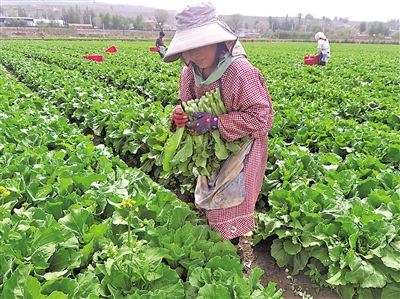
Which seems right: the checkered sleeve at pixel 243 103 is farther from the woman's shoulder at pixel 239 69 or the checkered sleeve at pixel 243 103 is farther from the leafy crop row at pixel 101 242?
the leafy crop row at pixel 101 242

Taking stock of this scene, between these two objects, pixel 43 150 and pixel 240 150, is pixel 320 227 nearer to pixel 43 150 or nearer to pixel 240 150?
pixel 240 150

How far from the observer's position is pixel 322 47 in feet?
48.1

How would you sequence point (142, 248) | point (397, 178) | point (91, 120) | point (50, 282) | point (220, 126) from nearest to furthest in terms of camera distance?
point (50, 282), point (142, 248), point (220, 126), point (397, 178), point (91, 120)

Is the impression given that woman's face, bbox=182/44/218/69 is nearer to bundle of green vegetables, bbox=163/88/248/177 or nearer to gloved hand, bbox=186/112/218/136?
bundle of green vegetables, bbox=163/88/248/177

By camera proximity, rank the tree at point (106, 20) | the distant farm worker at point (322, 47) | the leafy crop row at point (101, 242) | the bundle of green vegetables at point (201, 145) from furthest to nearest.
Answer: the tree at point (106, 20) → the distant farm worker at point (322, 47) → the bundle of green vegetables at point (201, 145) → the leafy crop row at point (101, 242)

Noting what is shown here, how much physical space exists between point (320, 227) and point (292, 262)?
1.70 feet

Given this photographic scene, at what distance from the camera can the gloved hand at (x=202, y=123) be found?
265cm

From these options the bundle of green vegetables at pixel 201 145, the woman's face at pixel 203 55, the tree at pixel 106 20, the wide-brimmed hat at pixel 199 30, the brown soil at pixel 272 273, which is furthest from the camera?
the tree at pixel 106 20

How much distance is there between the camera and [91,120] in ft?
23.5

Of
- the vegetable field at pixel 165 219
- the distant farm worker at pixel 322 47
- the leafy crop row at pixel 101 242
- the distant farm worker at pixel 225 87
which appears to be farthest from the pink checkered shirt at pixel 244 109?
the distant farm worker at pixel 322 47

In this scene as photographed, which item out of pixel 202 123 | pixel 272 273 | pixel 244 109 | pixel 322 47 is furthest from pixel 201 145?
pixel 322 47

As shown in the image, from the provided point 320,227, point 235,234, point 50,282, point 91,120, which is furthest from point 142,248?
point 91,120

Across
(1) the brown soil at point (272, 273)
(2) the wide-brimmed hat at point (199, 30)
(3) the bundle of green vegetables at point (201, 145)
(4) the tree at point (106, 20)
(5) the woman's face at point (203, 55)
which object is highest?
(4) the tree at point (106, 20)

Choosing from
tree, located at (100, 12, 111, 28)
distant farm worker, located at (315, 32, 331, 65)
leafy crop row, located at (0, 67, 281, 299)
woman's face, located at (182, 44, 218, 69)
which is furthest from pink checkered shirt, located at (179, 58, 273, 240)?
tree, located at (100, 12, 111, 28)
